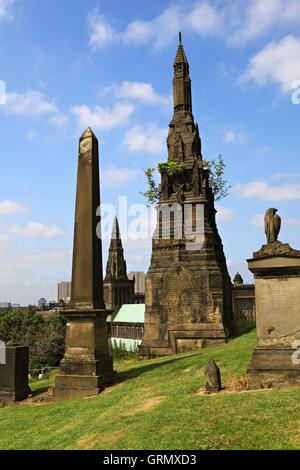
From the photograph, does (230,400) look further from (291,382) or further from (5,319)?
(5,319)

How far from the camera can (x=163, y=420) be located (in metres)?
5.90

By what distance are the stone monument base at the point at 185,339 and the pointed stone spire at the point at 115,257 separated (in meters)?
60.9

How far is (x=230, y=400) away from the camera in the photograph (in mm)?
6586

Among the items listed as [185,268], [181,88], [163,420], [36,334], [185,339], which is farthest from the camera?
[36,334]

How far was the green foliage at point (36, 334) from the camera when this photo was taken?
120 feet

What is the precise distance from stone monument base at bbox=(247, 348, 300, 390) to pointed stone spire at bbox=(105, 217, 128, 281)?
74.7m

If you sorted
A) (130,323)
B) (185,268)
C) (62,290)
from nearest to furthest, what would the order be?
(185,268), (130,323), (62,290)

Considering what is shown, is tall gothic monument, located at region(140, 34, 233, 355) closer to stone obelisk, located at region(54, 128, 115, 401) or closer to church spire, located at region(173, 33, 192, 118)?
church spire, located at region(173, 33, 192, 118)

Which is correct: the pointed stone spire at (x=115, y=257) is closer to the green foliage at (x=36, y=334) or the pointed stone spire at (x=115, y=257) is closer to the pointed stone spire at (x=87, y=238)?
the green foliage at (x=36, y=334)

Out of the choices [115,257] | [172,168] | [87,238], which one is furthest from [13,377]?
[115,257]

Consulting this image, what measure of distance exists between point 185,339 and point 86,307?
1192 cm

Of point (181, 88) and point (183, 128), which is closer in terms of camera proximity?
point (183, 128)

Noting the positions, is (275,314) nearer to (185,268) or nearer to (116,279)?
(185,268)
